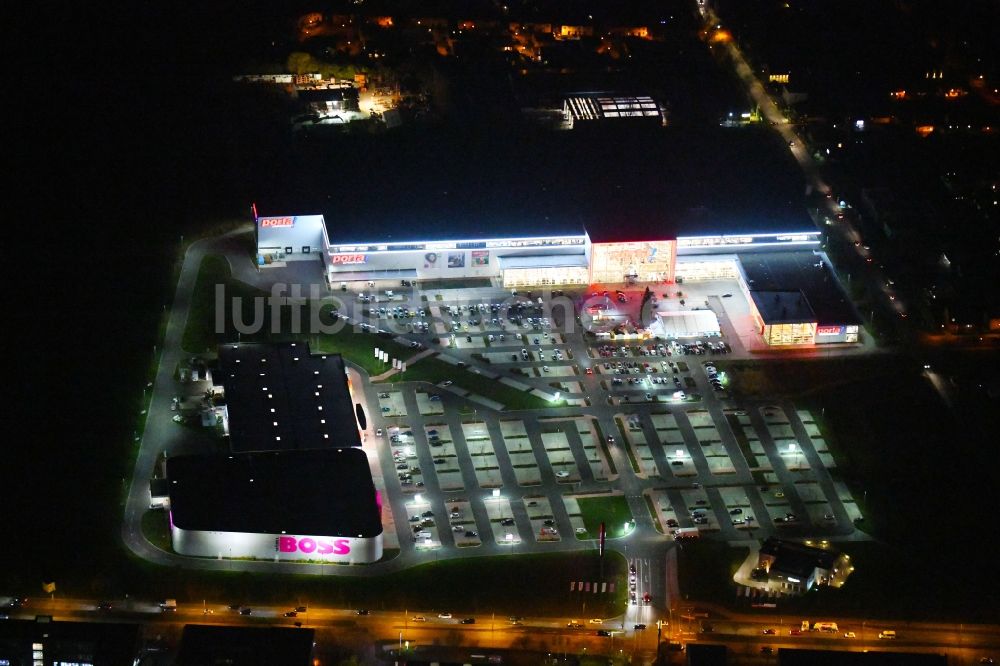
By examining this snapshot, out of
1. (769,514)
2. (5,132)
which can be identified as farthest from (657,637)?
(5,132)

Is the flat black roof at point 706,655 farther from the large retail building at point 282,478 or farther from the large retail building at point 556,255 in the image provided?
the large retail building at point 556,255

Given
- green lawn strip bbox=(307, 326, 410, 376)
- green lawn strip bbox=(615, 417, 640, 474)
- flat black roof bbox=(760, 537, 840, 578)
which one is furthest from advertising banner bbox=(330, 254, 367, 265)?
flat black roof bbox=(760, 537, 840, 578)

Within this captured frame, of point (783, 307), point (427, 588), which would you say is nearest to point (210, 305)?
point (427, 588)

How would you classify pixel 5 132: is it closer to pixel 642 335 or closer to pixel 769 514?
pixel 642 335

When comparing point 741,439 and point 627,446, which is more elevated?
point 741,439

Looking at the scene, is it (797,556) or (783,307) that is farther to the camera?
(783,307)

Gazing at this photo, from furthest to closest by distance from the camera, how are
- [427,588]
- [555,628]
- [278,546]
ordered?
[278,546] → [427,588] → [555,628]

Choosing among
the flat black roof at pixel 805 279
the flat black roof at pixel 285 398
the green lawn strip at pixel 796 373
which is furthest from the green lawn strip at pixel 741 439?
the flat black roof at pixel 285 398

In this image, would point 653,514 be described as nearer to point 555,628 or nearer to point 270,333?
point 555,628
